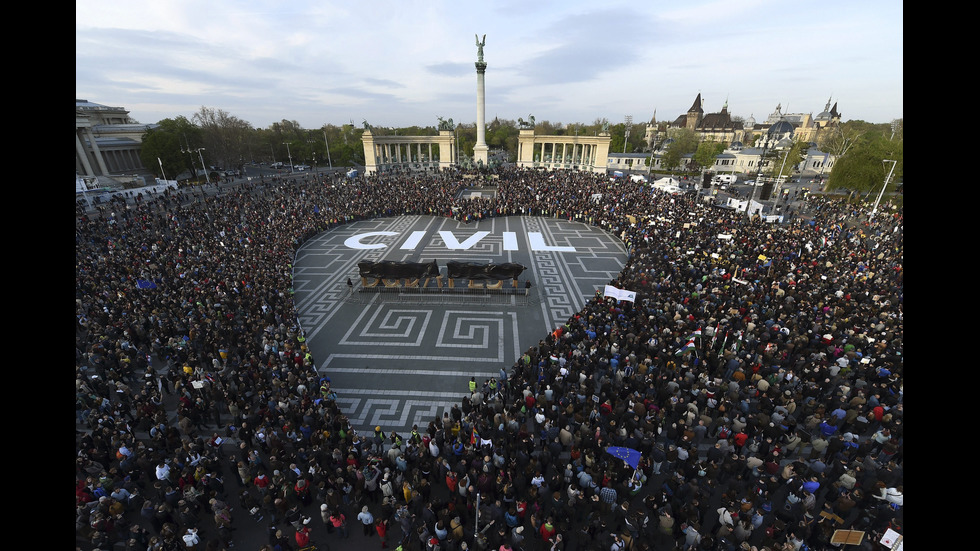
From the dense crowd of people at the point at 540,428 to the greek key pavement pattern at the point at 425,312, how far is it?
1.43 metres

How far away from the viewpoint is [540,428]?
10.4 metres

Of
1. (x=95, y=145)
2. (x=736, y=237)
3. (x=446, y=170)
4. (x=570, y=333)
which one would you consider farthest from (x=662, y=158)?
(x=95, y=145)

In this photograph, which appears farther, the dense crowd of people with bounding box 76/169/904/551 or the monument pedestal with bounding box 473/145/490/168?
the monument pedestal with bounding box 473/145/490/168

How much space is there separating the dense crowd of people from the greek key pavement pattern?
143 centimetres

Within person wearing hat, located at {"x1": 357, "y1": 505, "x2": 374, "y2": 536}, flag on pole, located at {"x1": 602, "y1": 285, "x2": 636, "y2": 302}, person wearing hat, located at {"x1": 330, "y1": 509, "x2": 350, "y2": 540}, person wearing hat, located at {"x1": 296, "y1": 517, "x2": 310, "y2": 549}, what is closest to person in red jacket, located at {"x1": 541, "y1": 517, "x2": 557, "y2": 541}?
person wearing hat, located at {"x1": 357, "y1": 505, "x2": 374, "y2": 536}

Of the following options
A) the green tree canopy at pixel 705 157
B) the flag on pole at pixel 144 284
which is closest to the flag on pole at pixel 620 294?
the flag on pole at pixel 144 284

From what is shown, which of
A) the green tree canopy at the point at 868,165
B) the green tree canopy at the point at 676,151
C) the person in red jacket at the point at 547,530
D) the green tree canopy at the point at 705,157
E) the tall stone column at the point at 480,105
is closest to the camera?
the person in red jacket at the point at 547,530

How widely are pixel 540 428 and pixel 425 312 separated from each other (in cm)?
1044

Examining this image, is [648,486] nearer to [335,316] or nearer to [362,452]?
[362,452]

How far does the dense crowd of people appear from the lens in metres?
8.03

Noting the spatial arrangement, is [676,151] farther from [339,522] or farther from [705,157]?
[339,522]

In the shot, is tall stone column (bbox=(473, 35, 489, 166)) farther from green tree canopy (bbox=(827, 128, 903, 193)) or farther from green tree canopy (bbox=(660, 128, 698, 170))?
green tree canopy (bbox=(827, 128, 903, 193))

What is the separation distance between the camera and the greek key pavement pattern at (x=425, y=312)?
13.7m

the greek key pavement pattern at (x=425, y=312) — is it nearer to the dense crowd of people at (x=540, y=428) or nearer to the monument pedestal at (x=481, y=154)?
the dense crowd of people at (x=540, y=428)
